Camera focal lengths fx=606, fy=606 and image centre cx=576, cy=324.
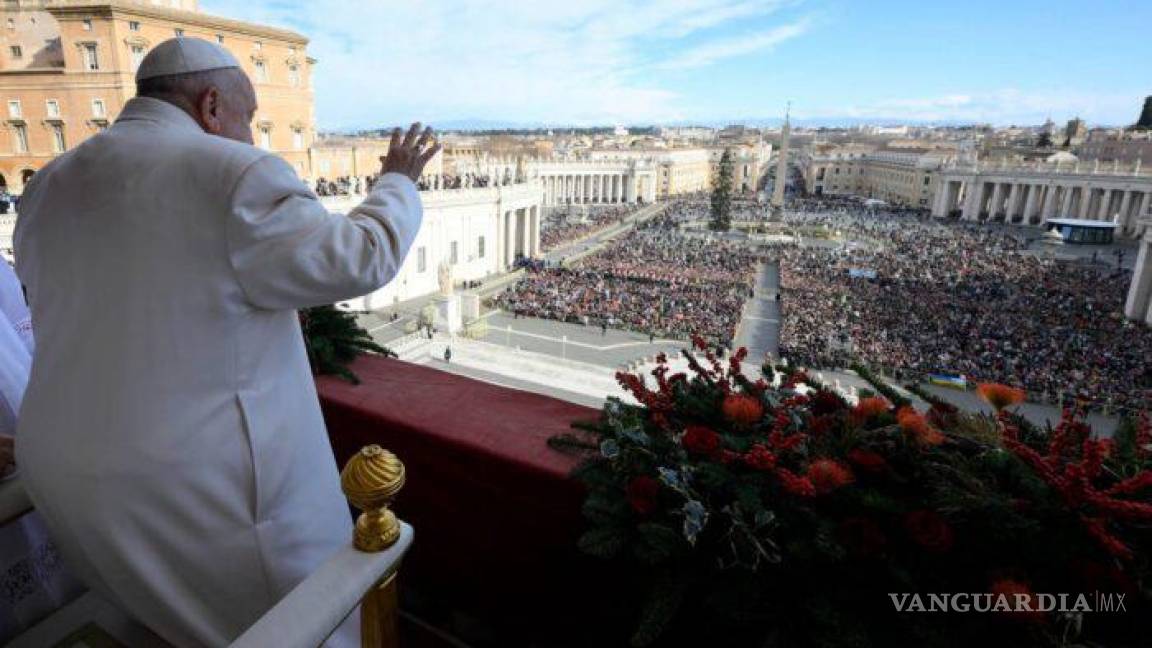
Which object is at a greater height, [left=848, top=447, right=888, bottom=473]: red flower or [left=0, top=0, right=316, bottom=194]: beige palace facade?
[left=0, top=0, right=316, bottom=194]: beige palace facade

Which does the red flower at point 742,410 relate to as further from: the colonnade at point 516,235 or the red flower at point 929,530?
the colonnade at point 516,235

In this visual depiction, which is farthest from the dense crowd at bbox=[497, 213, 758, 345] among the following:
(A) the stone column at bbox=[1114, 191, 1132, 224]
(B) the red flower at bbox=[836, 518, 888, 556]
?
(A) the stone column at bbox=[1114, 191, 1132, 224]

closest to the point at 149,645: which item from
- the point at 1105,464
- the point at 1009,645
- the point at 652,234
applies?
the point at 1009,645

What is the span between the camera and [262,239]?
1216 mm

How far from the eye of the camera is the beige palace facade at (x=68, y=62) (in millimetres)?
18594

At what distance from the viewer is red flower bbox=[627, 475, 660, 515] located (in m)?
1.56

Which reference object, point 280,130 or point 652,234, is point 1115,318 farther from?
point 280,130

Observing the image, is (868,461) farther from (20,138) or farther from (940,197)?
(940,197)

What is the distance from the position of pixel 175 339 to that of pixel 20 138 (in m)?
25.8

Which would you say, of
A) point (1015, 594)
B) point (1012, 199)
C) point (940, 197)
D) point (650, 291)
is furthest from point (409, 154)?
point (940, 197)

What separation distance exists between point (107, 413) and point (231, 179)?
567mm

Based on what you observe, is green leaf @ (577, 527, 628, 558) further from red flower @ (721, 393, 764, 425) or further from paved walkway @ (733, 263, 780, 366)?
paved walkway @ (733, 263, 780, 366)

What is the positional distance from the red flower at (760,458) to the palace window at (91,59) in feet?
81.0

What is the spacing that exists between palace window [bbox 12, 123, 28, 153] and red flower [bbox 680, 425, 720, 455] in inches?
1029
